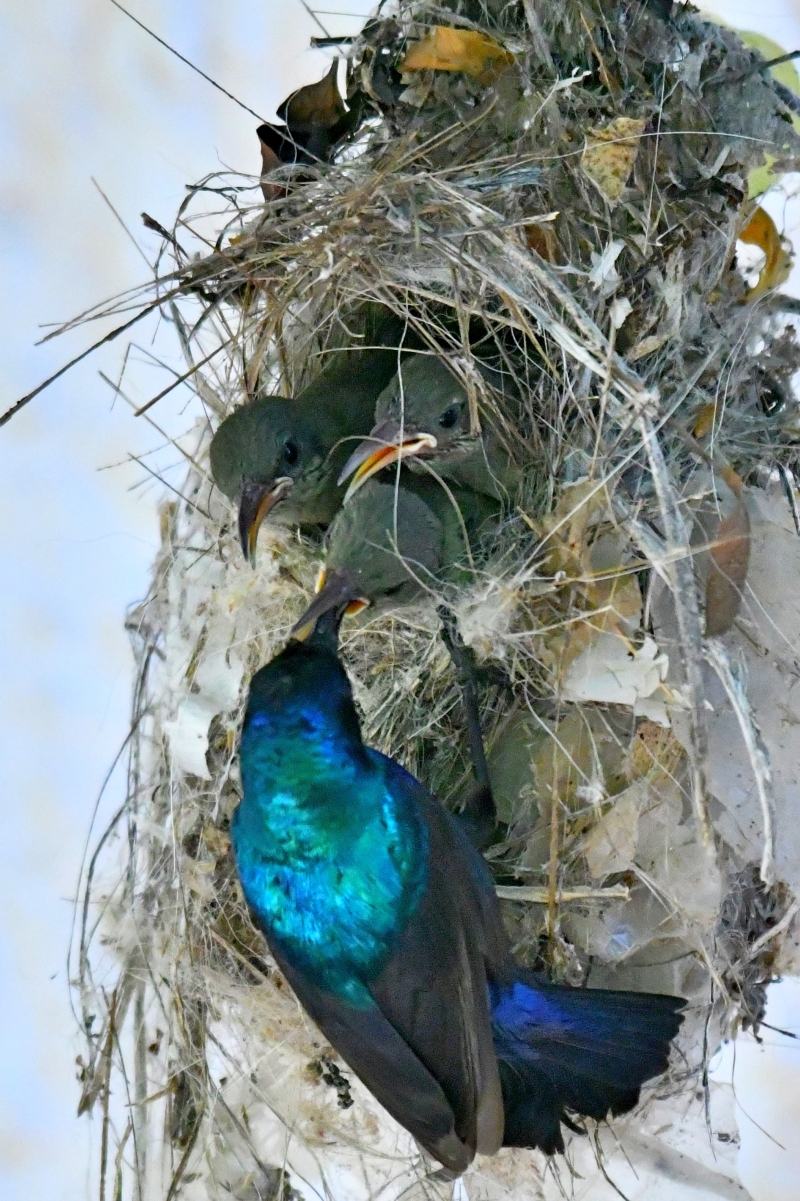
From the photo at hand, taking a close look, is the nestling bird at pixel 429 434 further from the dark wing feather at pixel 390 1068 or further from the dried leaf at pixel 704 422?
the dark wing feather at pixel 390 1068

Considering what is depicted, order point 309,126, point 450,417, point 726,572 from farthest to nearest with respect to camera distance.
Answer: point 309,126 < point 450,417 < point 726,572

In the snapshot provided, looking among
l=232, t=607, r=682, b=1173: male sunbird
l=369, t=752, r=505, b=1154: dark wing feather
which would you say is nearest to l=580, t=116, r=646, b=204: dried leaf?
l=232, t=607, r=682, b=1173: male sunbird

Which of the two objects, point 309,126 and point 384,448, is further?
point 309,126

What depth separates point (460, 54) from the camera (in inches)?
63.6

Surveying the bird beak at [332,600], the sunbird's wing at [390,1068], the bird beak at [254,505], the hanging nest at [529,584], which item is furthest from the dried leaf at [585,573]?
the sunbird's wing at [390,1068]

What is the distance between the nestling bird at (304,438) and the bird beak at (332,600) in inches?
3.9

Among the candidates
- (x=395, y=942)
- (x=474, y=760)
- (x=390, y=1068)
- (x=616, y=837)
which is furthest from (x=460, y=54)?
(x=390, y=1068)

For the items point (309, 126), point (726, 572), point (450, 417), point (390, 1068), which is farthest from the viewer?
point (309, 126)

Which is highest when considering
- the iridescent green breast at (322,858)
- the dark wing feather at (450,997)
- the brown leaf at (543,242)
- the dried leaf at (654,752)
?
the brown leaf at (543,242)

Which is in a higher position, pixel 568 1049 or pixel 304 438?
pixel 304 438

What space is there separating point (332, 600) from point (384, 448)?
222mm

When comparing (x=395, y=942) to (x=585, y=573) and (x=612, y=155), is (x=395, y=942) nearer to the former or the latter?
(x=585, y=573)

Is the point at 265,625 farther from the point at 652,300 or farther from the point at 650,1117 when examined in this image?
the point at 650,1117

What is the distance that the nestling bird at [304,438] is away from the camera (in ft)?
5.33
